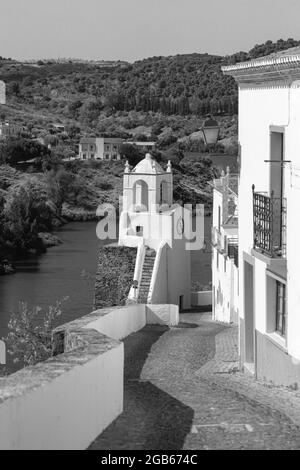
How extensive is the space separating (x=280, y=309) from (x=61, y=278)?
3600cm

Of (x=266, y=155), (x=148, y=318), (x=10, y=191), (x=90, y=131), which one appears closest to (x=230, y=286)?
(x=148, y=318)

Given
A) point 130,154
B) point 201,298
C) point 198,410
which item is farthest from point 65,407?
point 130,154

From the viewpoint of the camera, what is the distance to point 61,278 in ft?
151

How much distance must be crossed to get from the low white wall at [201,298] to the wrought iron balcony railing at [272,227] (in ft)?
59.8

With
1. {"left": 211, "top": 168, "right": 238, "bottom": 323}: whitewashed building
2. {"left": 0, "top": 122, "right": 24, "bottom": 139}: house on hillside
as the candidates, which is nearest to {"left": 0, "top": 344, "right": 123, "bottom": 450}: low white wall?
{"left": 211, "top": 168, "right": 238, "bottom": 323}: whitewashed building

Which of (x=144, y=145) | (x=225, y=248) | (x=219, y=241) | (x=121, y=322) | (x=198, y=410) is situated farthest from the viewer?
(x=144, y=145)

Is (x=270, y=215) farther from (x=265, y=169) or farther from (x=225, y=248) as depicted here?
(x=225, y=248)

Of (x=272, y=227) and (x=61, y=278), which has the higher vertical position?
(x=272, y=227)

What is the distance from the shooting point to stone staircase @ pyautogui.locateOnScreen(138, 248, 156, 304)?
2352cm

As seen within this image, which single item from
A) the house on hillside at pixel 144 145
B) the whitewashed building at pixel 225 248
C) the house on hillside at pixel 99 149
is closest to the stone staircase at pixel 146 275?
the whitewashed building at pixel 225 248

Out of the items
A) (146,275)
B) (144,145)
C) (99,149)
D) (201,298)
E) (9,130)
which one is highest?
(9,130)

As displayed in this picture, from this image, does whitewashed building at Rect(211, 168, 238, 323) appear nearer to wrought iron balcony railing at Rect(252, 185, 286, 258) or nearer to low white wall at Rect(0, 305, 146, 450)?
wrought iron balcony railing at Rect(252, 185, 286, 258)

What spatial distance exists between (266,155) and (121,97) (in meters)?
133

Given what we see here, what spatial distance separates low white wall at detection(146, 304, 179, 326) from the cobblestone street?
5.53 m
